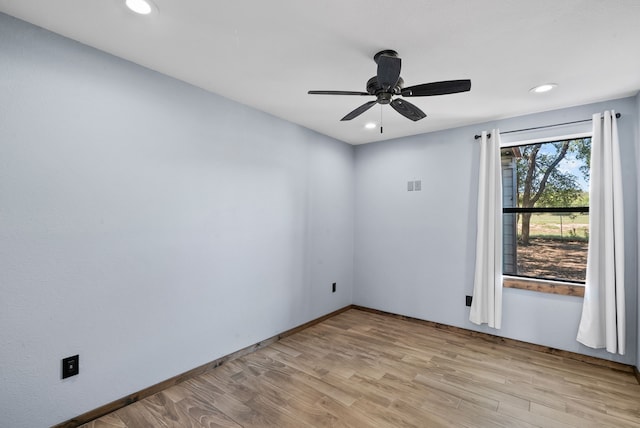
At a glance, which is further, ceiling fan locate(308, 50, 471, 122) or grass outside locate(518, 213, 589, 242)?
grass outside locate(518, 213, 589, 242)

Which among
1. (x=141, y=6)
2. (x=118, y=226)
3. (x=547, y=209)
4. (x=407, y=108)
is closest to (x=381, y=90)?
(x=407, y=108)

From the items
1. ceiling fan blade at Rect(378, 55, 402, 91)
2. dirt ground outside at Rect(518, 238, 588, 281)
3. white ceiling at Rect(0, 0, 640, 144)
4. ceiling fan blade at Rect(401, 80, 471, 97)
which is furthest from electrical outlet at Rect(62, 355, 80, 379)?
dirt ground outside at Rect(518, 238, 588, 281)

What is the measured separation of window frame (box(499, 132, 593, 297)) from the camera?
2938 mm

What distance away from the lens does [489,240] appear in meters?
3.28

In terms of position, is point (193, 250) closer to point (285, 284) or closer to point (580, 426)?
point (285, 284)

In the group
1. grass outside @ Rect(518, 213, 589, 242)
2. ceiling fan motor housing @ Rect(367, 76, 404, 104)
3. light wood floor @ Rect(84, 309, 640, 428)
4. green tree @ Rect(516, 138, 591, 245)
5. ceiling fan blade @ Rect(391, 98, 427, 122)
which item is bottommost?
light wood floor @ Rect(84, 309, 640, 428)

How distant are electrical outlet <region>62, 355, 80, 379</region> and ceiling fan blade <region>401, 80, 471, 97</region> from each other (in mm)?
2729

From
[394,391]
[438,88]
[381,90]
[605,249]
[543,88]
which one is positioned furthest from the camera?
[605,249]

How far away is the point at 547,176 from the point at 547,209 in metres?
0.38

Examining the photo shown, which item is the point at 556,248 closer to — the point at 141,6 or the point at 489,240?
the point at 489,240

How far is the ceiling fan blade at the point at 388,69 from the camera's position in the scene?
1678 mm

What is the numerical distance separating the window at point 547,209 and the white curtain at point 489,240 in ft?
0.80

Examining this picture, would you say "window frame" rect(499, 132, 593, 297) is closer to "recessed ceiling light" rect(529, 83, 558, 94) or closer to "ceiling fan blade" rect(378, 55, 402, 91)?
"recessed ceiling light" rect(529, 83, 558, 94)

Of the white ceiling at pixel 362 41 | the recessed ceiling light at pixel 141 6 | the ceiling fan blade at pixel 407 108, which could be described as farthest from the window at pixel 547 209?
the recessed ceiling light at pixel 141 6
